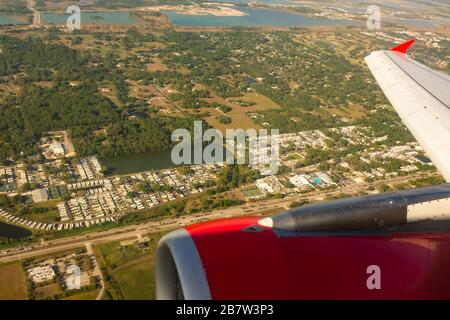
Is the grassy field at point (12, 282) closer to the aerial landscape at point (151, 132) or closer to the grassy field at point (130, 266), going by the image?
the aerial landscape at point (151, 132)

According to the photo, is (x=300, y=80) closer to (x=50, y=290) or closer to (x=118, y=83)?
(x=118, y=83)

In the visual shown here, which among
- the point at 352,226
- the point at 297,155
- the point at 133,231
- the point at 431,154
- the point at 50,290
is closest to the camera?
the point at 352,226

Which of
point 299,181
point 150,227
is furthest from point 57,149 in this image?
point 299,181

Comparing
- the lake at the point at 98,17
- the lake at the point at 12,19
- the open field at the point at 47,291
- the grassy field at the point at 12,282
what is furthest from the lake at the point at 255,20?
the open field at the point at 47,291

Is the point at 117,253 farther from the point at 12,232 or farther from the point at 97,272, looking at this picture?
the point at 12,232
